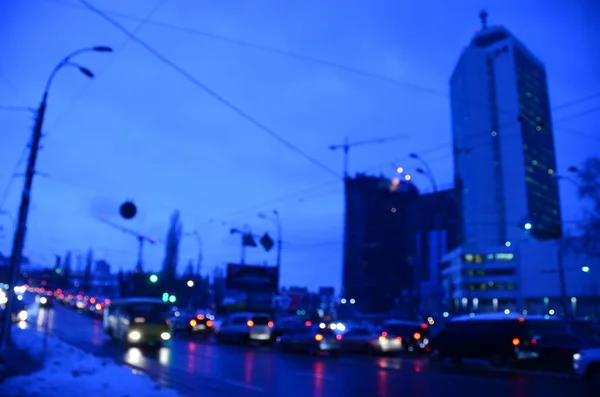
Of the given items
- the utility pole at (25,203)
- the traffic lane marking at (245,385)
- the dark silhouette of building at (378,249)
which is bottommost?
the traffic lane marking at (245,385)

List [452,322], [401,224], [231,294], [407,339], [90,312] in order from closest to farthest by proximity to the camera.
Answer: [452,322]
[407,339]
[90,312]
[231,294]
[401,224]

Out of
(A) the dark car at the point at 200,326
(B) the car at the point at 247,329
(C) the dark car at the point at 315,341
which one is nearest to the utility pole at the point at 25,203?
(C) the dark car at the point at 315,341

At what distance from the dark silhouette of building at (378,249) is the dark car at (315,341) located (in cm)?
9902

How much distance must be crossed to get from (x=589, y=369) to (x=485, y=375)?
3.32m

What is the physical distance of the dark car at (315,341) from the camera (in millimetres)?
26469

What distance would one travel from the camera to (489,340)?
2242 centimetres

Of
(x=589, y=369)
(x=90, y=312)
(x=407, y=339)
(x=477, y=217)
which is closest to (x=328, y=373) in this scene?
(x=589, y=369)

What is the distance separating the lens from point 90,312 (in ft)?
209

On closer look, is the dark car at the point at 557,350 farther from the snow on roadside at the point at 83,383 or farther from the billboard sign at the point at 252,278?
the billboard sign at the point at 252,278

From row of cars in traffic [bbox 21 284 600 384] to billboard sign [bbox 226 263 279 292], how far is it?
615 inches

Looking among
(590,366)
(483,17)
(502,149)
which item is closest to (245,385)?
(590,366)

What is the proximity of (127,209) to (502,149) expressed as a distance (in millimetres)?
128044

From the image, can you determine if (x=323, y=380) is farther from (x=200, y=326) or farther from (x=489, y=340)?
(x=200, y=326)

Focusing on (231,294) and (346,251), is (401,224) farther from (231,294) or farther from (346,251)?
(231,294)
